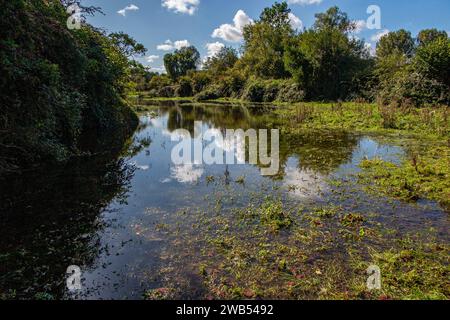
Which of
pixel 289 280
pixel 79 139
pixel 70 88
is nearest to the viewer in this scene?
pixel 289 280

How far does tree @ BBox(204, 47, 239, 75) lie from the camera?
84.8m

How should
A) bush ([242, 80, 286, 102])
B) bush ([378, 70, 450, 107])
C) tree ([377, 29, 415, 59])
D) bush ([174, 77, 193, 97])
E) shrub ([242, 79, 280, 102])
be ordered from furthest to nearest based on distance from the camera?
1. tree ([377, 29, 415, 59])
2. bush ([174, 77, 193, 97])
3. shrub ([242, 79, 280, 102])
4. bush ([242, 80, 286, 102])
5. bush ([378, 70, 450, 107])

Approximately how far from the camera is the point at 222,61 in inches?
3511

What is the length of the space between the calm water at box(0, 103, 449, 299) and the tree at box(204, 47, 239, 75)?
74.0 metres

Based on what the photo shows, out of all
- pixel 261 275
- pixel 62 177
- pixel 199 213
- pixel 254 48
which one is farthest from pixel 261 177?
pixel 254 48

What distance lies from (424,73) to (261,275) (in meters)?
29.0

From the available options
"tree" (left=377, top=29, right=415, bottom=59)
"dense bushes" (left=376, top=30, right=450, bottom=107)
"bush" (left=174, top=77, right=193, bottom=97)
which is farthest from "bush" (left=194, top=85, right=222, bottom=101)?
"tree" (left=377, top=29, right=415, bottom=59)

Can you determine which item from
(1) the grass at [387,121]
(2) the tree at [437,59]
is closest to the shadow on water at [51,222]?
(1) the grass at [387,121]

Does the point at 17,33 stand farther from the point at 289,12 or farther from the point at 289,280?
the point at 289,12

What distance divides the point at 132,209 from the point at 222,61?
8607cm

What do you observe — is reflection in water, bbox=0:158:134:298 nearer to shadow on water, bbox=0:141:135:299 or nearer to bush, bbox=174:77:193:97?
shadow on water, bbox=0:141:135:299

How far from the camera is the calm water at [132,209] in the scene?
16.8 feet

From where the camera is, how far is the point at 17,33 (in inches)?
327
